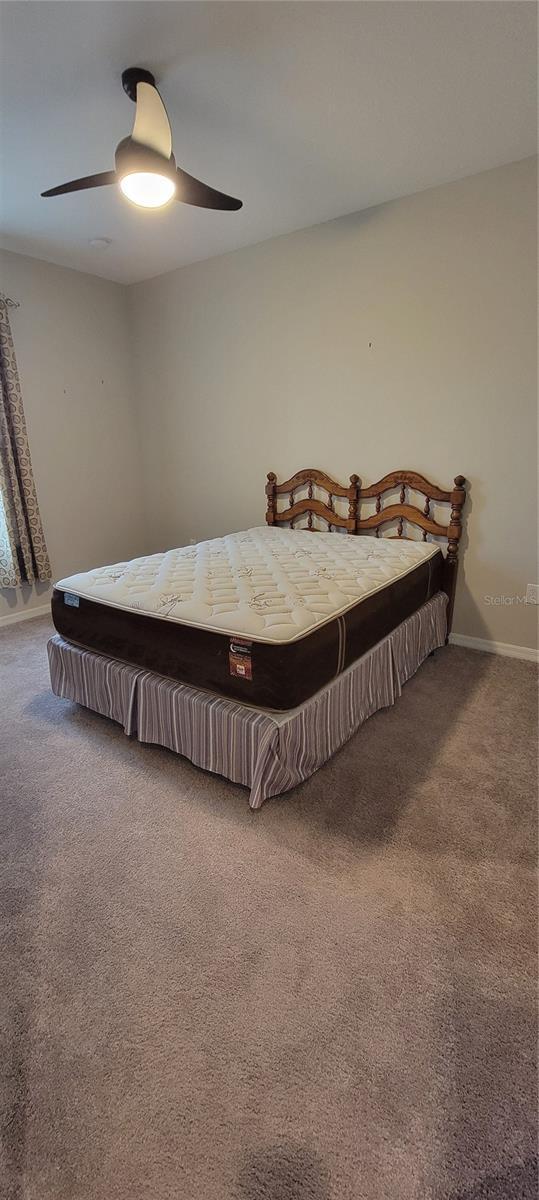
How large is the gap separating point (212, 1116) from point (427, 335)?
329 centimetres

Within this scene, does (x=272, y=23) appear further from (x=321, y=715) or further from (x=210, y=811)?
(x=210, y=811)

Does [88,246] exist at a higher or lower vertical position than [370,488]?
higher

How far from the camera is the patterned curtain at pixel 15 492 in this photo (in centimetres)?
334

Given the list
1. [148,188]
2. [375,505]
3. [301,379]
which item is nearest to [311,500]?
[375,505]

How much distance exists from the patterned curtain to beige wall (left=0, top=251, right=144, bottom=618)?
17cm

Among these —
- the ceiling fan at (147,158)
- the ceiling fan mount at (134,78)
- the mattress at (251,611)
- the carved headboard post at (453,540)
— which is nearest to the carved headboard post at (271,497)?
the mattress at (251,611)

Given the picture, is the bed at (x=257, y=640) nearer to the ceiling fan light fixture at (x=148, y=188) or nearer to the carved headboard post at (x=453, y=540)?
the carved headboard post at (x=453, y=540)

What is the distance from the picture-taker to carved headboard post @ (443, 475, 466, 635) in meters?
2.88

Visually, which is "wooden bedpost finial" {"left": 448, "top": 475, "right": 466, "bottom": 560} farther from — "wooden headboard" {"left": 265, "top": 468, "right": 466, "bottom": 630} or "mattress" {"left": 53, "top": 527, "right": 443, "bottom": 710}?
"mattress" {"left": 53, "top": 527, "right": 443, "bottom": 710}

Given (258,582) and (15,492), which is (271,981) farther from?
(15,492)

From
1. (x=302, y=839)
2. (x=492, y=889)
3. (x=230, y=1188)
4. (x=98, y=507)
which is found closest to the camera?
(x=230, y=1188)

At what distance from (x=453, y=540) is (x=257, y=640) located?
1.78 meters

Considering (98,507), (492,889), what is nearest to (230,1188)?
(492,889)

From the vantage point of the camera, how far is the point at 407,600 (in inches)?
97.3
